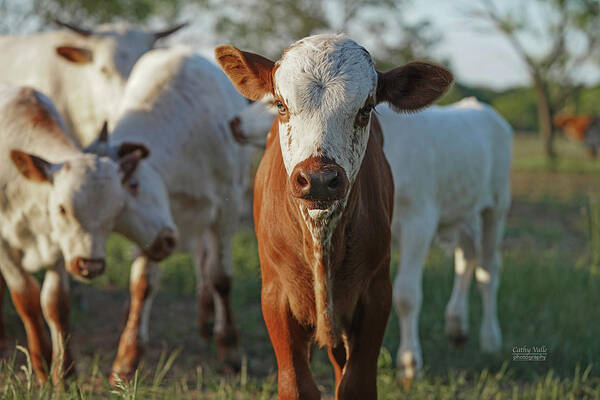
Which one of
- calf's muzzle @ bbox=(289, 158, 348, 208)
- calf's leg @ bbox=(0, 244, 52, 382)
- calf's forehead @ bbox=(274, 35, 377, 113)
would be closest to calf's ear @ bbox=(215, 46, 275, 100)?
calf's forehead @ bbox=(274, 35, 377, 113)

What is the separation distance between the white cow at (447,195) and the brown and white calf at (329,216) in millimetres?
1831

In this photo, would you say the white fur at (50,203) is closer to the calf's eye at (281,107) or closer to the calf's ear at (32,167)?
the calf's ear at (32,167)

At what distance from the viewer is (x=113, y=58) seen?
23.0ft

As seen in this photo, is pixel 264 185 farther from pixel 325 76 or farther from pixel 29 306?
pixel 29 306

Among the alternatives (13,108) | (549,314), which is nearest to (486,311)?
(549,314)

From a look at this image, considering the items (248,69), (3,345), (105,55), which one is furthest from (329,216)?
(105,55)

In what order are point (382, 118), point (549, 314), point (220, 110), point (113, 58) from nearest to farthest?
point (382, 118) < point (220, 110) < point (549, 314) < point (113, 58)

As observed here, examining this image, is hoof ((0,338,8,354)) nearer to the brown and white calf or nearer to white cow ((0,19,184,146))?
white cow ((0,19,184,146))

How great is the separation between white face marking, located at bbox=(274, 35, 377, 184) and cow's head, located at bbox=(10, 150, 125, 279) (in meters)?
1.92

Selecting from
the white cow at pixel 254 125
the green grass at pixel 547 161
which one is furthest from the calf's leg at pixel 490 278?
the green grass at pixel 547 161

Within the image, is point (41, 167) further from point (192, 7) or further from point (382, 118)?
point (192, 7)

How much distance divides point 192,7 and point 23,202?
1205 cm

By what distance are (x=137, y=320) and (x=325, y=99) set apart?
2910mm

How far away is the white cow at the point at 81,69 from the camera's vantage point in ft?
22.9
